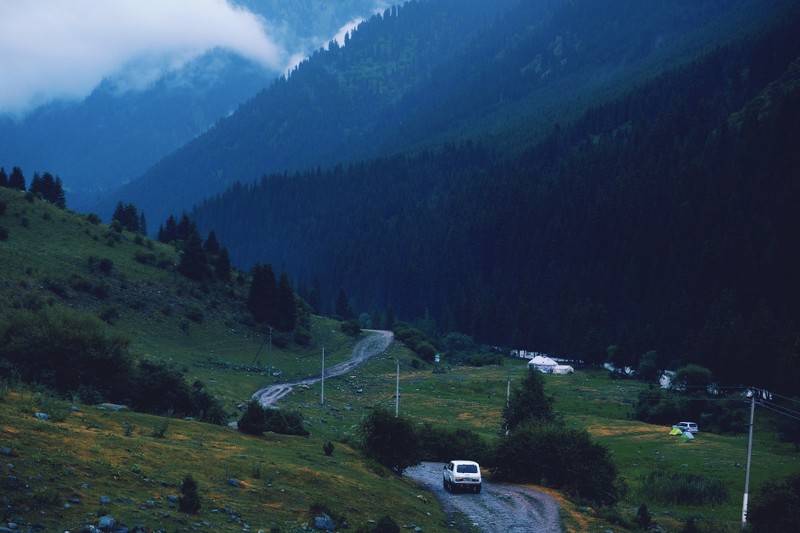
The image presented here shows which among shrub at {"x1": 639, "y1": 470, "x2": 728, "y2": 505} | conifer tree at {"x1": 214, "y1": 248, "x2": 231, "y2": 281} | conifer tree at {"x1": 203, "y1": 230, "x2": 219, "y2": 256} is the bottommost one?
shrub at {"x1": 639, "y1": 470, "x2": 728, "y2": 505}

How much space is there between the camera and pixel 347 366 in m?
120

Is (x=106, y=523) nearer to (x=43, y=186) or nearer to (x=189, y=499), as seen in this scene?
(x=189, y=499)

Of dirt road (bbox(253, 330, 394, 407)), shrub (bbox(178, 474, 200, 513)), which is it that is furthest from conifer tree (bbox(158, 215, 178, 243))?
shrub (bbox(178, 474, 200, 513))

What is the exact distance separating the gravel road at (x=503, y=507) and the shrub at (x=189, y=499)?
16264mm

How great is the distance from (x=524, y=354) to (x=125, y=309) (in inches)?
3598

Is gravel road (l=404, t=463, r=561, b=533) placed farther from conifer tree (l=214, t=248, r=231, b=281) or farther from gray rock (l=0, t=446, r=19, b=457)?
conifer tree (l=214, t=248, r=231, b=281)

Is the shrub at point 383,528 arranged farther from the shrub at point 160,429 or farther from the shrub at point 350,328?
the shrub at point 350,328

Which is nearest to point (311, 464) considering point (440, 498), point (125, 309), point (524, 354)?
point (440, 498)

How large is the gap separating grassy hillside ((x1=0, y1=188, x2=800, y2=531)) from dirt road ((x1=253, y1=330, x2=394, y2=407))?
1968 millimetres

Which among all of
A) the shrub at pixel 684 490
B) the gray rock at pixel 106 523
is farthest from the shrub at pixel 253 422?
the shrub at pixel 684 490

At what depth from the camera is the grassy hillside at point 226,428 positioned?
27141mm

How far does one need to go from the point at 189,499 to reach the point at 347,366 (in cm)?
9392

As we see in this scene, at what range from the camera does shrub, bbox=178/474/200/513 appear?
2659 centimetres

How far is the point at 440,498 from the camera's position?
46.7m
